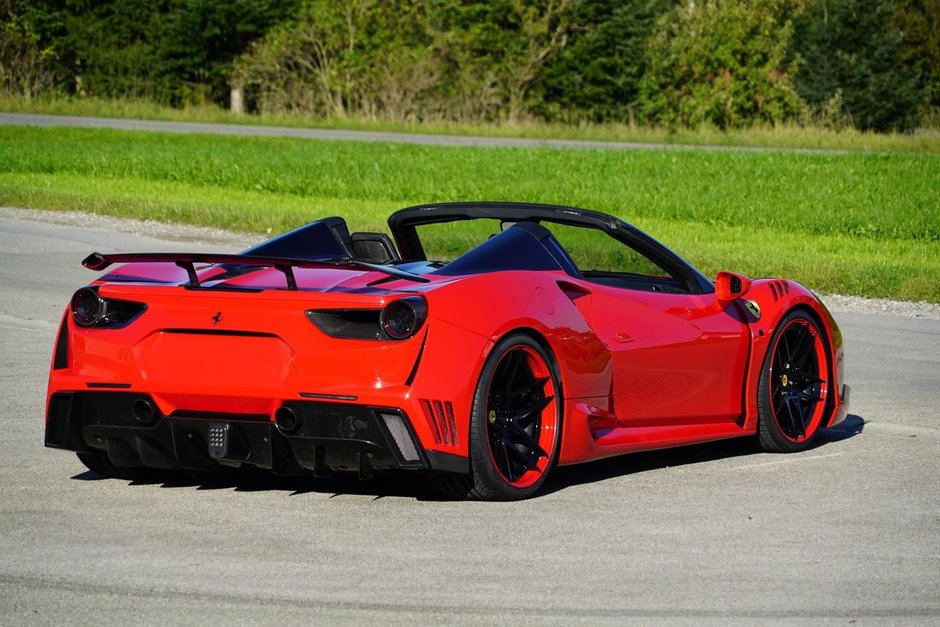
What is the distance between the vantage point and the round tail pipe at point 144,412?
612cm

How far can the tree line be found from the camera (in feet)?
176

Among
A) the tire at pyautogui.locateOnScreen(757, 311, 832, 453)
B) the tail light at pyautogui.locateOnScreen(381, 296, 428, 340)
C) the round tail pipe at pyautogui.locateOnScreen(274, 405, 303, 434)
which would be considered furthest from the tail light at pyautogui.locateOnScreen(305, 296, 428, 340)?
the tire at pyautogui.locateOnScreen(757, 311, 832, 453)

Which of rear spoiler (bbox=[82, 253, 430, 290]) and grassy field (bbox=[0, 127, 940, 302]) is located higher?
rear spoiler (bbox=[82, 253, 430, 290])

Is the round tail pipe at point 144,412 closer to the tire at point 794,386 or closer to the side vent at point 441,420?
the side vent at point 441,420

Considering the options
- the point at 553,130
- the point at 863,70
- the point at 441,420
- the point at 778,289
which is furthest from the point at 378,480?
the point at 863,70

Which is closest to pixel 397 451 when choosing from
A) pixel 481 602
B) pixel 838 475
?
pixel 481 602

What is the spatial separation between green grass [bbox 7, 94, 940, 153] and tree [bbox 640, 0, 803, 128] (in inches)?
369

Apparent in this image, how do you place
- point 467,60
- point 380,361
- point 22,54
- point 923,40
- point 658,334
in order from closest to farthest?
point 380,361
point 658,334
point 22,54
point 467,60
point 923,40

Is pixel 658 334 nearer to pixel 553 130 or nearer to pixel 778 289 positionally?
pixel 778 289

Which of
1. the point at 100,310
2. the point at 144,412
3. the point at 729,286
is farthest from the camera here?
the point at 729,286

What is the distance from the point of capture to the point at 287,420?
597cm

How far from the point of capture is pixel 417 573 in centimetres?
526

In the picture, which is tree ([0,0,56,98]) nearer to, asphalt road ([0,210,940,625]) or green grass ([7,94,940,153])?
green grass ([7,94,940,153])

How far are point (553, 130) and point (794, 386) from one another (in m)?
38.8
